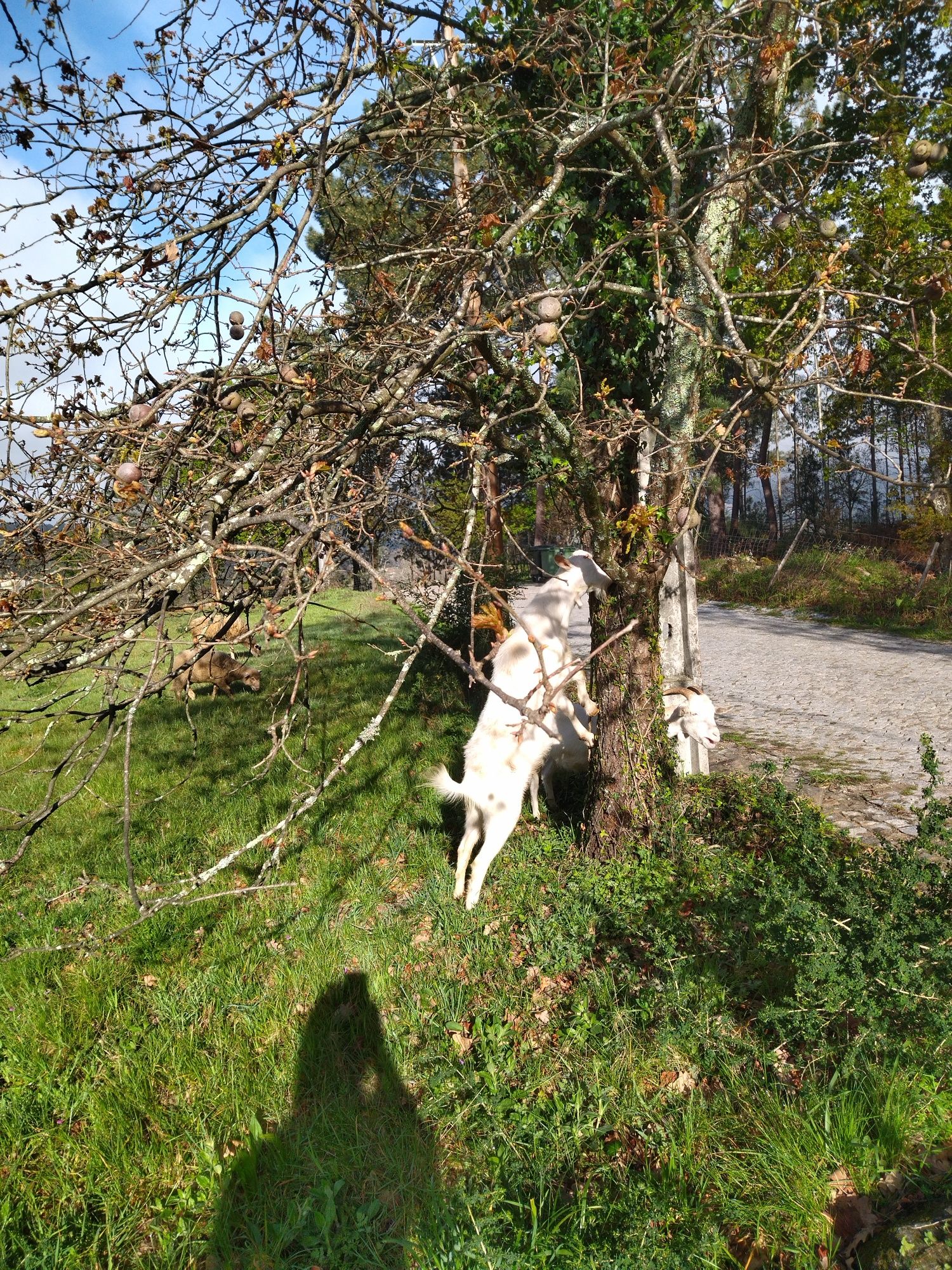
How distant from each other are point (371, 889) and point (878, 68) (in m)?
5.71

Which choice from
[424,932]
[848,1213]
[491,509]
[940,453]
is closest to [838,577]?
[940,453]

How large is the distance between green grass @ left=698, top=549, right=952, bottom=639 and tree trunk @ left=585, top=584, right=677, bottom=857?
8.30 meters

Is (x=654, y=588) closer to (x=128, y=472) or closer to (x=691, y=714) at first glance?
(x=691, y=714)

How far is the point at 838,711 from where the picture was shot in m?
8.64

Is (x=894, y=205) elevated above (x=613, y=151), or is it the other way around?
(x=894, y=205)

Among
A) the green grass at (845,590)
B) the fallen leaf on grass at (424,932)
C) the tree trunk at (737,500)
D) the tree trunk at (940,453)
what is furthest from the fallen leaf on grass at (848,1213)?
the tree trunk at (737,500)

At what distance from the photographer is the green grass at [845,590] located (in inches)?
575

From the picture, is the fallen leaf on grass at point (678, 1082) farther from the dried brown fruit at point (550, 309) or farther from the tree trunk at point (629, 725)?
the dried brown fruit at point (550, 309)

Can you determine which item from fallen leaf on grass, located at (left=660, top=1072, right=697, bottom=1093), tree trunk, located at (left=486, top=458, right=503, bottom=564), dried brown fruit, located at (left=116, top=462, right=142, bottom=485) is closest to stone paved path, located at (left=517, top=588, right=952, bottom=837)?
fallen leaf on grass, located at (left=660, top=1072, right=697, bottom=1093)

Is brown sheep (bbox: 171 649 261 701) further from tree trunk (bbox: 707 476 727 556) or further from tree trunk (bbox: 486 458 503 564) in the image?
tree trunk (bbox: 707 476 727 556)

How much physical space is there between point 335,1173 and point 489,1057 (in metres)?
0.81

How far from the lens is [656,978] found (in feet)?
12.1

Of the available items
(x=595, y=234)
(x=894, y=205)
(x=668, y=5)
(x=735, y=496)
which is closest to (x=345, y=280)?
(x=595, y=234)

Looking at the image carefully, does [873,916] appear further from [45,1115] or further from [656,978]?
[45,1115]
